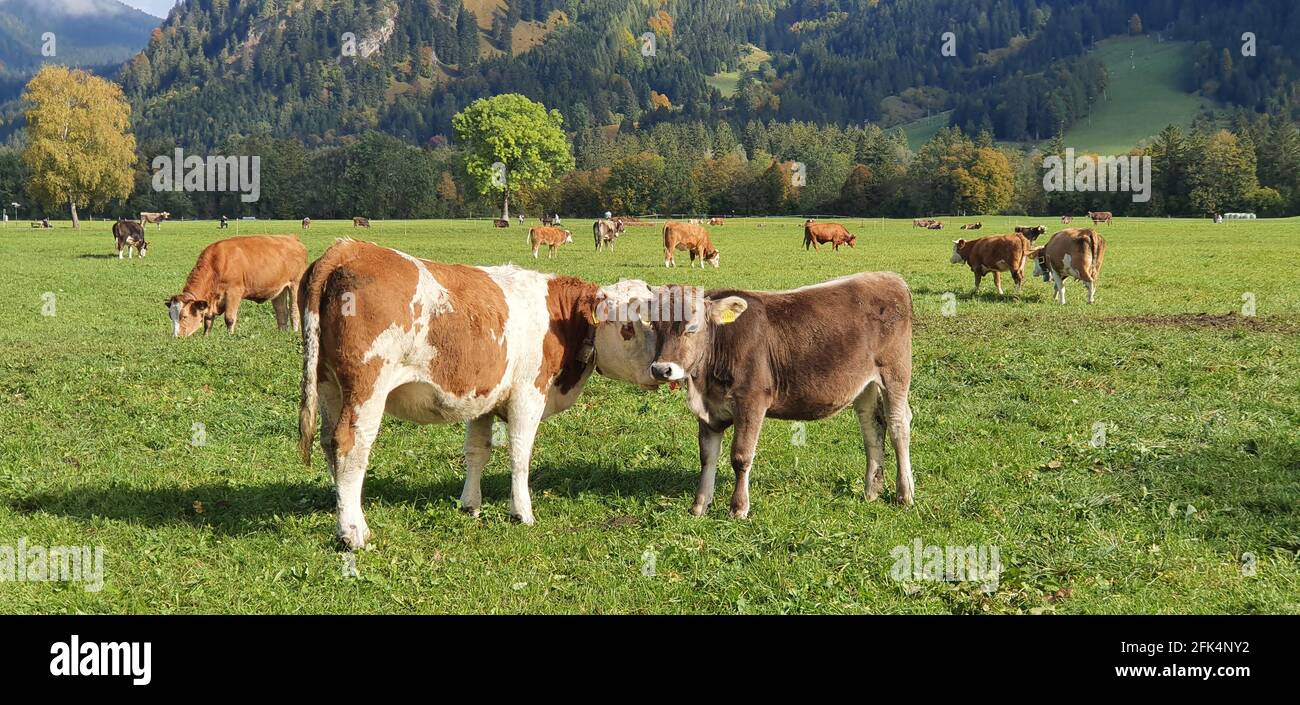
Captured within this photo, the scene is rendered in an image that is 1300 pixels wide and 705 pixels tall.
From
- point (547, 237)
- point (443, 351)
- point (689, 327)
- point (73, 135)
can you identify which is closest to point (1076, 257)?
point (689, 327)

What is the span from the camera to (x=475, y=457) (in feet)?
28.1

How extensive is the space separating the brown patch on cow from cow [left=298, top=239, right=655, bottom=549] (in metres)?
0.01

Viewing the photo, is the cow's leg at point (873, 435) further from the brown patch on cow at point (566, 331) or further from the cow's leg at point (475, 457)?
the cow's leg at point (475, 457)

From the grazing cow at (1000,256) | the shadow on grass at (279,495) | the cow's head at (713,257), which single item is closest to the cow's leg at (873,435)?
the shadow on grass at (279,495)

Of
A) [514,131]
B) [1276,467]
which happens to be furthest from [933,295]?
[514,131]

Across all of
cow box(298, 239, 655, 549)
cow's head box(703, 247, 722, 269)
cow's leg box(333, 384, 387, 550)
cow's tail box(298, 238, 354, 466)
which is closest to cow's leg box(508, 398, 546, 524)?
cow box(298, 239, 655, 549)

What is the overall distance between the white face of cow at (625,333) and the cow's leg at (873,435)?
206cm

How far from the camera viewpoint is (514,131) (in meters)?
95.4

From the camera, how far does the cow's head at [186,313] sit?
18641 mm

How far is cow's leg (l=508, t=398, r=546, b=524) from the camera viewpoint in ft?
26.7

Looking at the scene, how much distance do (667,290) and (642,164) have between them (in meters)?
125

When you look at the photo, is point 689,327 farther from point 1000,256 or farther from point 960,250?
point 960,250

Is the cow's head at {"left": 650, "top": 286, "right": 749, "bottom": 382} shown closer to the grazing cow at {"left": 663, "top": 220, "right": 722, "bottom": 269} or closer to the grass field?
the grass field

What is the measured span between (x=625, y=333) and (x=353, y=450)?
2.59m
